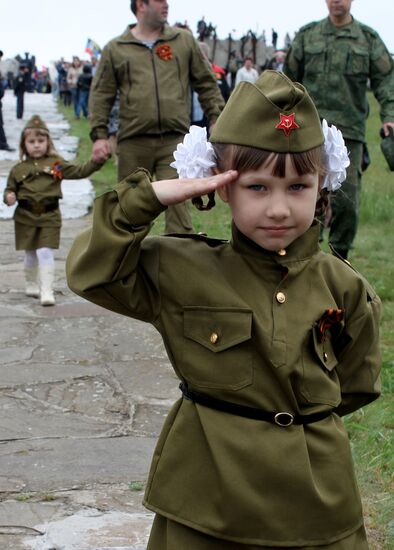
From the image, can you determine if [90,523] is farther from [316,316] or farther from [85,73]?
[85,73]

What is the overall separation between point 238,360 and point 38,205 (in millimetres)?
5537

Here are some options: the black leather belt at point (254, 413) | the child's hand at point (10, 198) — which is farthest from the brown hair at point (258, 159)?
the child's hand at point (10, 198)

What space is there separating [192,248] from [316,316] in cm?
34

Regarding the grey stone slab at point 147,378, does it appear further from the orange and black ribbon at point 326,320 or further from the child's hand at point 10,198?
the orange and black ribbon at point 326,320

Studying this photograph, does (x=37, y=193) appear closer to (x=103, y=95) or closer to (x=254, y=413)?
(x=103, y=95)

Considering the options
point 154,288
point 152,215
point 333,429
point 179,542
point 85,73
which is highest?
point 152,215

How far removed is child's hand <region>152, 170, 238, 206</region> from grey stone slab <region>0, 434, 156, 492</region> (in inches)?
77.2

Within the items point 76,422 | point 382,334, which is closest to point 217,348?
point 76,422

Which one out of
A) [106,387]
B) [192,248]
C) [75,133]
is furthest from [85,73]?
[192,248]

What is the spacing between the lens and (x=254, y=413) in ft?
8.41

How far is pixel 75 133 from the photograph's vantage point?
25312 millimetres

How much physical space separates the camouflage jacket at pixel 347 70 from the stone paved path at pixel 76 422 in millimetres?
2020

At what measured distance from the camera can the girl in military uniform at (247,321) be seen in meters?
2.52

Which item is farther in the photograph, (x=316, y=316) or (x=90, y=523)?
(x=90, y=523)
